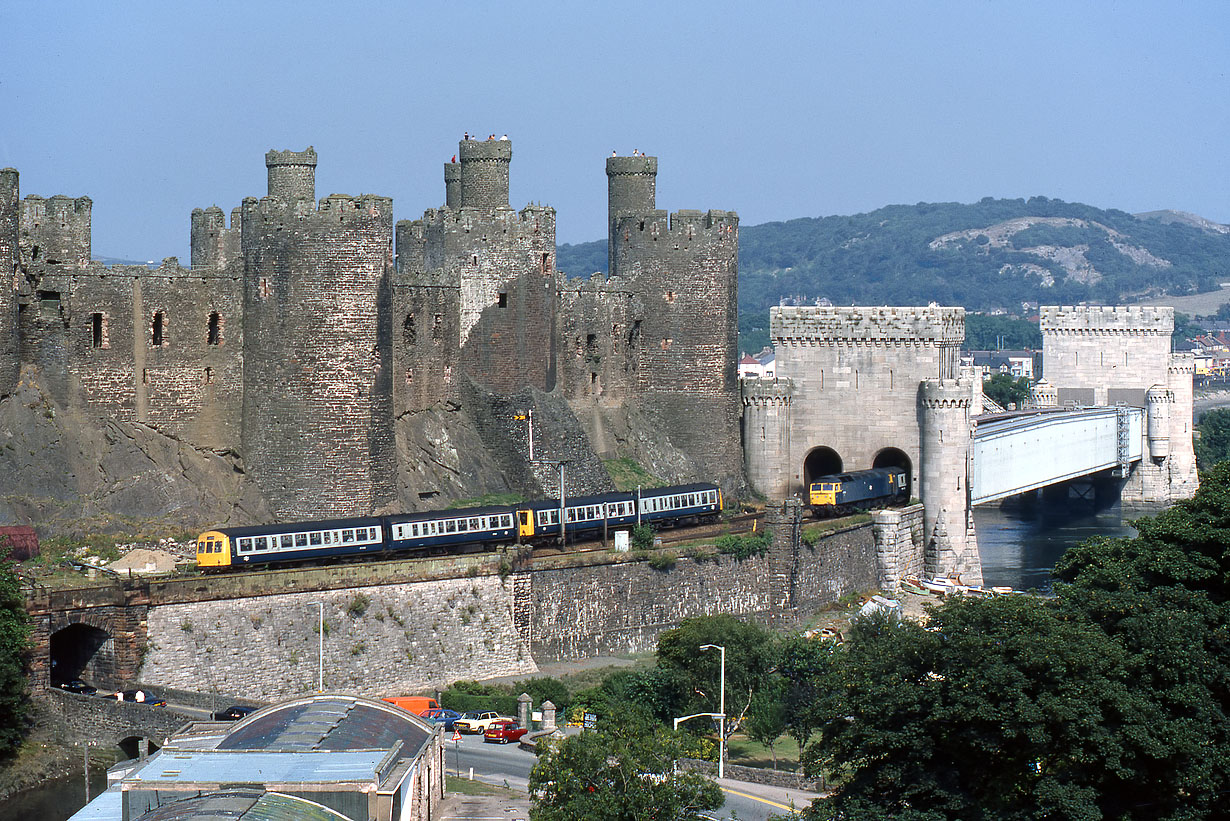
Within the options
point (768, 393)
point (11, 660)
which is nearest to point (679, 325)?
point (768, 393)

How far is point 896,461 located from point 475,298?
22.9m

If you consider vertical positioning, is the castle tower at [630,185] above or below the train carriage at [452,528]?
above

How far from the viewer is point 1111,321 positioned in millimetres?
Result: 137875

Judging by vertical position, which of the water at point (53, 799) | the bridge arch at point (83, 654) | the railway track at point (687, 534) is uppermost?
the railway track at point (687, 534)

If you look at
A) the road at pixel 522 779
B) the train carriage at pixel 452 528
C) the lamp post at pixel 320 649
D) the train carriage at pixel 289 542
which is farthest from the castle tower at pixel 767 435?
the road at pixel 522 779

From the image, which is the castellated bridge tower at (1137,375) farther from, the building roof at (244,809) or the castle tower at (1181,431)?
the building roof at (244,809)

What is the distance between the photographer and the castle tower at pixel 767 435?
3573 inches

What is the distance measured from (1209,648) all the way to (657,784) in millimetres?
14141

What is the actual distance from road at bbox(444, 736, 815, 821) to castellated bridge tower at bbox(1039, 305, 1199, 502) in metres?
81.2

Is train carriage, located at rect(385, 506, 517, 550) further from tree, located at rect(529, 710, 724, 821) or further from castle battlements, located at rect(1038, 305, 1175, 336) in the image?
castle battlements, located at rect(1038, 305, 1175, 336)

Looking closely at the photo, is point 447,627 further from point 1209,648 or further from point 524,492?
point 1209,648

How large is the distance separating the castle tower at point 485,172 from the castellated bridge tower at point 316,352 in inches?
520

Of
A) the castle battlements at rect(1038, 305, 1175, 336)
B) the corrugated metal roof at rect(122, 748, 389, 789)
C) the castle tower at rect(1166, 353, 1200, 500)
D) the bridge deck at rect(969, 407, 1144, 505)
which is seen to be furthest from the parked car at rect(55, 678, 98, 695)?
the castle battlements at rect(1038, 305, 1175, 336)

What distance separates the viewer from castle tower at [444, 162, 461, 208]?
84.9m
